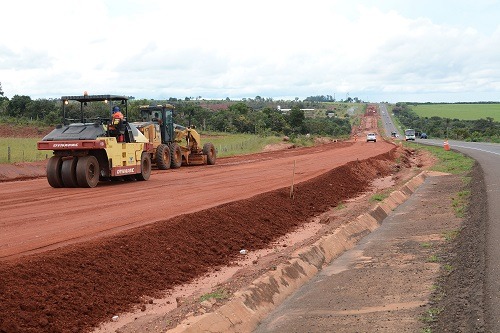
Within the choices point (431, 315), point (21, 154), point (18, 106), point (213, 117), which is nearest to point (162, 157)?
point (21, 154)

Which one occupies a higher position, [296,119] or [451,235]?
[451,235]

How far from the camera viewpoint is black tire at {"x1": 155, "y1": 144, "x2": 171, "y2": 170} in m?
32.5

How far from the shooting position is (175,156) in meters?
34.1

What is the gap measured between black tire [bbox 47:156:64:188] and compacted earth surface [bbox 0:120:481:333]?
0.82m

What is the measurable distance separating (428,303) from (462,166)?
32.3 metres

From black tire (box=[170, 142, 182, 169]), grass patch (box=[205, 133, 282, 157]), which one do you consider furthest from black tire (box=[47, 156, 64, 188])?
grass patch (box=[205, 133, 282, 157])

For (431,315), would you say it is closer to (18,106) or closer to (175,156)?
(175,156)

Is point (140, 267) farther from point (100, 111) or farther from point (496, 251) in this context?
point (100, 111)

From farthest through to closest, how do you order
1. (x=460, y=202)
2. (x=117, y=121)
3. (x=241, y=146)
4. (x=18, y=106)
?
(x=18, y=106)
(x=241, y=146)
(x=117, y=121)
(x=460, y=202)

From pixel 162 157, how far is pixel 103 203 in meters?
14.5

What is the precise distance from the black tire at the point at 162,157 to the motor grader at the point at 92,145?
22.8 ft

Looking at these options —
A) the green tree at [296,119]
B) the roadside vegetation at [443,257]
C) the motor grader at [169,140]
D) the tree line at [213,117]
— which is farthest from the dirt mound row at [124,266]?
the green tree at [296,119]

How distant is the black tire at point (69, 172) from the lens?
22.1 m

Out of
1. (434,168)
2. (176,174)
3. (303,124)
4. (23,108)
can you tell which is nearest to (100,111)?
(176,174)
